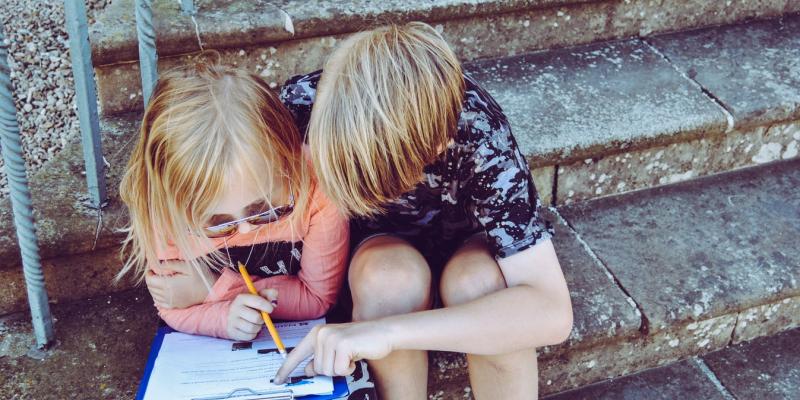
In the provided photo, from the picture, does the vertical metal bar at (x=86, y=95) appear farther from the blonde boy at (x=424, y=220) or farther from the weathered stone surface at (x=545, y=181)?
the weathered stone surface at (x=545, y=181)

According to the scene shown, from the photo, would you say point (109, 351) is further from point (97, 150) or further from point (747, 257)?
point (747, 257)

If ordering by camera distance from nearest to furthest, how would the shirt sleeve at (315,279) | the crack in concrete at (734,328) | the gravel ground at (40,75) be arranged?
the shirt sleeve at (315,279) → the crack in concrete at (734,328) → the gravel ground at (40,75)

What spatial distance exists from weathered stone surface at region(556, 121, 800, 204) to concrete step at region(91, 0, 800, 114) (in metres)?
0.46

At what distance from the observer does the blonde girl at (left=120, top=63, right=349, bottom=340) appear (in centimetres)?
129

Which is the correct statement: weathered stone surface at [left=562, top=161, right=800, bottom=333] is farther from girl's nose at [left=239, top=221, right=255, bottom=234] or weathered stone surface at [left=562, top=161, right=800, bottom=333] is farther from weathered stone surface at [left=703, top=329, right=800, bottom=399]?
girl's nose at [left=239, top=221, right=255, bottom=234]

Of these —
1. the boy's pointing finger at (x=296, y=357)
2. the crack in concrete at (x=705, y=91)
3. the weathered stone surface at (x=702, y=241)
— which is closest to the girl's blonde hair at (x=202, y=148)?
the boy's pointing finger at (x=296, y=357)

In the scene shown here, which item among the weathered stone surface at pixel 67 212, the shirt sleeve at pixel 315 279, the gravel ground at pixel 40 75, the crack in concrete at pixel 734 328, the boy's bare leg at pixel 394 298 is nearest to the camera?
the boy's bare leg at pixel 394 298

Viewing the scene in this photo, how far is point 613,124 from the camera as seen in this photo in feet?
6.69

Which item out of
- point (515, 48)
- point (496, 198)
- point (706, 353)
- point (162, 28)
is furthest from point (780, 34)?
point (162, 28)

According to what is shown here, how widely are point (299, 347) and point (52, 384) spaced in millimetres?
614

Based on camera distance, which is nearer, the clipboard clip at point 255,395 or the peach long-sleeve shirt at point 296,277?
the clipboard clip at point 255,395

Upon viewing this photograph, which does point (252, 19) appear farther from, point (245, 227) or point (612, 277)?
point (612, 277)

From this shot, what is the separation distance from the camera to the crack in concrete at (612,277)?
5.87 ft

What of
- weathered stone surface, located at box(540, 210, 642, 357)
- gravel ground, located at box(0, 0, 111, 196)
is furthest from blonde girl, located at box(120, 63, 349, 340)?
gravel ground, located at box(0, 0, 111, 196)
